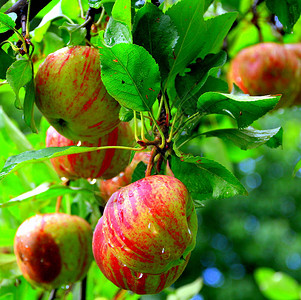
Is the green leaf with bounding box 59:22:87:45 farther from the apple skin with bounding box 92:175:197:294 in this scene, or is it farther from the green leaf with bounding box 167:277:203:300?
the green leaf with bounding box 167:277:203:300

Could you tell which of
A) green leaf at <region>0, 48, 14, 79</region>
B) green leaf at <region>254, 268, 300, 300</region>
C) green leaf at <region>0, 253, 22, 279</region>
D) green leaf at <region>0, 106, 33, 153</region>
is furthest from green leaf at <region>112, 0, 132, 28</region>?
green leaf at <region>254, 268, 300, 300</region>

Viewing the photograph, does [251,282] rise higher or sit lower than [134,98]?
lower

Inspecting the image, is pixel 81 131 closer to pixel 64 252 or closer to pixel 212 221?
pixel 64 252

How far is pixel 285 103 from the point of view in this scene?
1099 mm

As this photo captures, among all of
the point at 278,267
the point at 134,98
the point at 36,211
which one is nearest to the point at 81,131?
the point at 134,98

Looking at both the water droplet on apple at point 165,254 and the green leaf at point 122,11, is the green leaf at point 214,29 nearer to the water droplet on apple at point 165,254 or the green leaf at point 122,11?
the green leaf at point 122,11

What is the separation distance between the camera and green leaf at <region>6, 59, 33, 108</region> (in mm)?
600

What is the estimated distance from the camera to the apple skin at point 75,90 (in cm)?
63

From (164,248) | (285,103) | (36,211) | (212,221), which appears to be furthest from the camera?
(212,221)

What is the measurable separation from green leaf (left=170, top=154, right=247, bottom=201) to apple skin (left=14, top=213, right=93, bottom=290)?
34 centimetres

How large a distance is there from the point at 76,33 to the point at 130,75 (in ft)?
0.50

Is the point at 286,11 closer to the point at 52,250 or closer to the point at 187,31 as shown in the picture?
the point at 187,31

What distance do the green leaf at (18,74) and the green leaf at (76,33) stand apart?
8cm

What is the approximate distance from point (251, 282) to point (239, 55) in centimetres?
798
